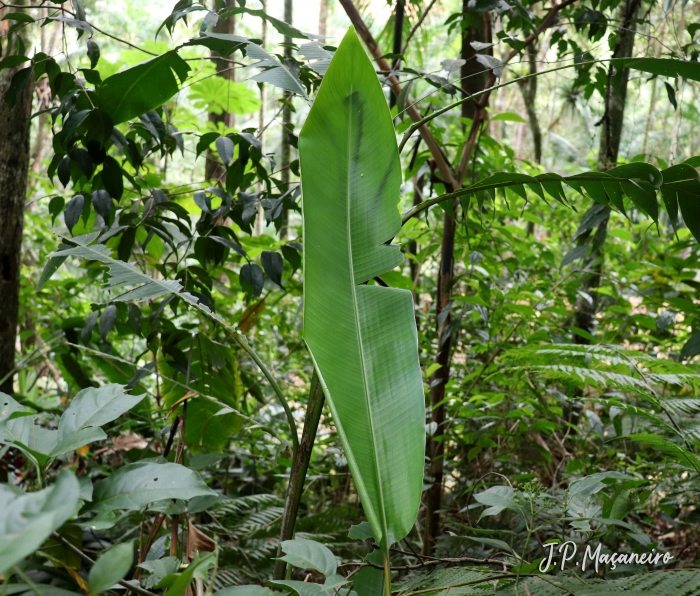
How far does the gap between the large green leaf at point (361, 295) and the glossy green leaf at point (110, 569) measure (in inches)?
14.2

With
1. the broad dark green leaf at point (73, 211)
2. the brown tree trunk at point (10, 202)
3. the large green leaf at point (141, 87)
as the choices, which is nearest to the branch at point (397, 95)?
the large green leaf at point (141, 87)

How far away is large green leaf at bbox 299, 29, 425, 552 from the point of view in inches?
34.2

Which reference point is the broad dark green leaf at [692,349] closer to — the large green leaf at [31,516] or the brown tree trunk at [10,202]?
the large green leaf at [31,516]

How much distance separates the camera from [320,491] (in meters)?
2.80

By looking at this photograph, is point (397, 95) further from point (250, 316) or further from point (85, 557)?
point (85, 557)

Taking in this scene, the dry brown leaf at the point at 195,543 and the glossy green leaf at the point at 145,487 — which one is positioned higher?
the glossy green leaf at the point at 145,487

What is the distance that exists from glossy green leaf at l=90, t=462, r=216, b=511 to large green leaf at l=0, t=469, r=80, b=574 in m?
0.16

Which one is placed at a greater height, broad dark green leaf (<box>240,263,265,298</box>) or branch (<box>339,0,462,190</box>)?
branch (<box>339,0,462,190</box>)

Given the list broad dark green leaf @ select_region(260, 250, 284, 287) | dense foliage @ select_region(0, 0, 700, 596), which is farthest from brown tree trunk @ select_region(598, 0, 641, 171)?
broad dark green leaf @ select_region(260, 250, 284, 287)

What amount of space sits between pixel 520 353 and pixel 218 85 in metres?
2.40

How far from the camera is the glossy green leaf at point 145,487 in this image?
71 cm

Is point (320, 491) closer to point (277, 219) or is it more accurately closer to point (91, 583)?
point (277, 219)

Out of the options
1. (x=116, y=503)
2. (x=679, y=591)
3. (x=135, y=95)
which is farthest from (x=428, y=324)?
(x=116, y=503)

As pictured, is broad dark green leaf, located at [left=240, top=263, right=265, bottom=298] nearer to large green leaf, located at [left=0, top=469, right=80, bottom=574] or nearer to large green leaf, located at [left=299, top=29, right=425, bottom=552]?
large green leaf, located at [left=299, top=29, right=425, bottom=552]
